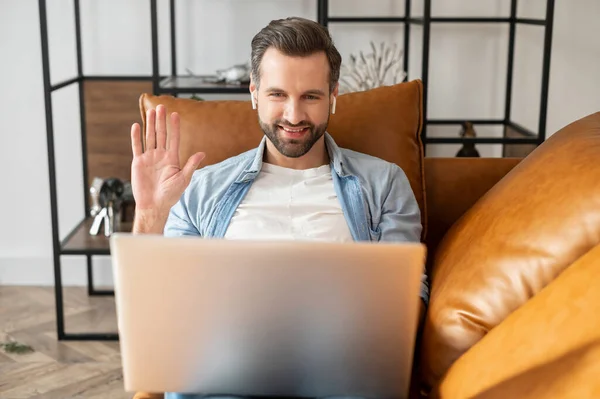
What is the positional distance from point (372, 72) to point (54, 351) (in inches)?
62.5

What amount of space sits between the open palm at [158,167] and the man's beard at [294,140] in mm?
191

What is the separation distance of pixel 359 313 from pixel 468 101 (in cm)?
232

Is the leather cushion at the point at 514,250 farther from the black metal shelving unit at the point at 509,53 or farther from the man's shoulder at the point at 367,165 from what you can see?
the black metal shelving unit at the point at 509,53

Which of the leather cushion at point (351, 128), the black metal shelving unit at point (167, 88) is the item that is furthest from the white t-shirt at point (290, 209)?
the black metal shelving unit at point (167, 88)

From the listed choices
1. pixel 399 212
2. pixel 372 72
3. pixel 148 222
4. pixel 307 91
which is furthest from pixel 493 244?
pixel 372 72

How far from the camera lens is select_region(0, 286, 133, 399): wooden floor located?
2469 millimetres

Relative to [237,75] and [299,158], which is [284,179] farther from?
[237,75]

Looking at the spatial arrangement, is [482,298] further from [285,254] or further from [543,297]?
[285,254]

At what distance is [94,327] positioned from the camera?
2.96 meters

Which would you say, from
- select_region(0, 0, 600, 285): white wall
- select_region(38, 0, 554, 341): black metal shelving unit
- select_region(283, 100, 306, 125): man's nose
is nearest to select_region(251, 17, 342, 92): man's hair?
select_region(283, 100, 306, 125): man's nose

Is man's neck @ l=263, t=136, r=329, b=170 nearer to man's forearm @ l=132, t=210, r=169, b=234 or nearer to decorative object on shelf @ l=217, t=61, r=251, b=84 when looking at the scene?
man's forearm @ l=132, t=210, r=169, b=234

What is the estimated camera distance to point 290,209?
5.76 feet

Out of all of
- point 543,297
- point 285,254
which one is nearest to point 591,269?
point 543,297

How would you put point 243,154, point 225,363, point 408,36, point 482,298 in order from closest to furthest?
1. point 225,363
2. point 482,298
3. point 243,154
4. point 408,36
